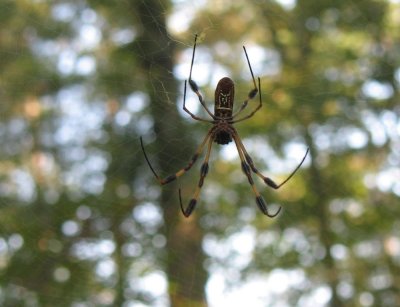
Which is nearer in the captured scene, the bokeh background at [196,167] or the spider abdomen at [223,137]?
the spider abdomen at [223,137]

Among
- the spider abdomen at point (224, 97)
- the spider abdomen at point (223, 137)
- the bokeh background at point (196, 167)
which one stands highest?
the bokeh background at point (196, 167)

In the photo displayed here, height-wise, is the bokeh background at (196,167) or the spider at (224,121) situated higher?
the bokeh background at (196,167)

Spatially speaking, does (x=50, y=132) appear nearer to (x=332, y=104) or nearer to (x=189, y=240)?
(x=189, y=240)

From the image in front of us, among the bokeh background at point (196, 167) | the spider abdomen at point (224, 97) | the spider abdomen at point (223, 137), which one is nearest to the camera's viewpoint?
the spider abdomen at point (224, 97)

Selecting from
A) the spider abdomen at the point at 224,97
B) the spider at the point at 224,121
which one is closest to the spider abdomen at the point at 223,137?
the spider at the point at 224,121

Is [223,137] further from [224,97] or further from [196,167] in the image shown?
[196,167]

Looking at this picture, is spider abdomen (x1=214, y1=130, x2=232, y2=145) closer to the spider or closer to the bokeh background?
the spider

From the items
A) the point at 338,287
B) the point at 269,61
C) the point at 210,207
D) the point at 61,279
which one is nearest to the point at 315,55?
the point at 269,61

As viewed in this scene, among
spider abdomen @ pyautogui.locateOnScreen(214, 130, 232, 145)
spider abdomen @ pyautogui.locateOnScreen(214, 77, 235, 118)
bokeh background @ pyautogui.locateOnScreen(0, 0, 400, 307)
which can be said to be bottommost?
spider abdomen @ pyautogui.locateOnScreen(214, 77, 235, 118)

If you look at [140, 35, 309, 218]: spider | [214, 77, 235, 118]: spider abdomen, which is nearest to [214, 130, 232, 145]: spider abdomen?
[140, 35, 309, 218]: spider

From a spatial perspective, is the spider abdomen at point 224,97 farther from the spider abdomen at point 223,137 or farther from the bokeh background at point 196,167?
the bokeh background at point 196,167
